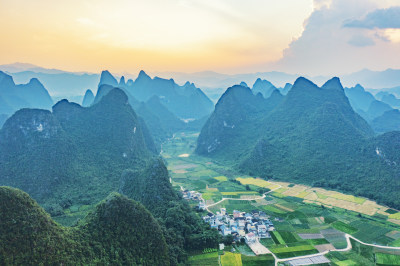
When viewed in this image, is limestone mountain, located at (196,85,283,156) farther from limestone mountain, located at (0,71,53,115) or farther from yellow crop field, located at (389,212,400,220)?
limestone mountain, located at (0,71,53,115)

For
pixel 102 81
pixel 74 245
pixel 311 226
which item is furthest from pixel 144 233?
pixel 102 81

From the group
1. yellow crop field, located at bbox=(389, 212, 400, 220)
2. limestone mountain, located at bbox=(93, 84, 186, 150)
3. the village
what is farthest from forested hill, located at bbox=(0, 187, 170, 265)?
limestone mountain, located at bbox=(93, 84, 186, 150)

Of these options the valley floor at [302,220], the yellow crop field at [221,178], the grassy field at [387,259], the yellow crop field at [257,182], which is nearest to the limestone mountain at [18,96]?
the valley floor at [302,220]

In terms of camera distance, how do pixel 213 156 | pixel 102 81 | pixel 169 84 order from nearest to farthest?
pixel 213 156, pixel 102 81, pixel 169 84

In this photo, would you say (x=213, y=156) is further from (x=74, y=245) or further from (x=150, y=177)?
(x=74, y=245)

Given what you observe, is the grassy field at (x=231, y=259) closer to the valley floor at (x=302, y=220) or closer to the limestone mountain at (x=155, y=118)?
the valley floor at (x=302, y=220)

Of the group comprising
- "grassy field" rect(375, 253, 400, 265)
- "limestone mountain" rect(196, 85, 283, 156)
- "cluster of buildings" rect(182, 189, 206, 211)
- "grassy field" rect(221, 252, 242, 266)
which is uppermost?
"limestone mountain" rect(196, 85, 283, 156)
